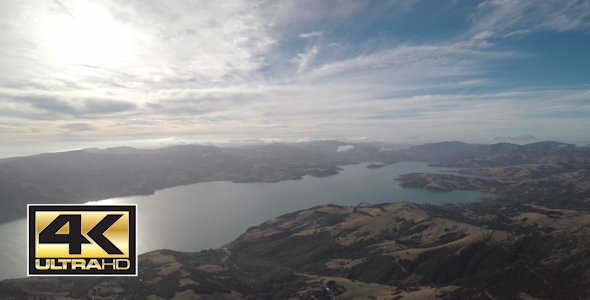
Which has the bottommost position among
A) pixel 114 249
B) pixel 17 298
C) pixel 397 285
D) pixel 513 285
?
pixel 397 285

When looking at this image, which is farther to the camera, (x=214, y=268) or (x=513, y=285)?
(x=214, y=268)

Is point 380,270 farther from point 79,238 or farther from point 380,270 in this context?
point 79,238

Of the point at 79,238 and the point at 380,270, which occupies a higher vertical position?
the point at 79,238

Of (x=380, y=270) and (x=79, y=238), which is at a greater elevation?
(x=79, y=238)

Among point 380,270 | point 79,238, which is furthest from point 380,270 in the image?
point 79,238

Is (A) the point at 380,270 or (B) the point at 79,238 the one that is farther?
(A) the point at 380,270

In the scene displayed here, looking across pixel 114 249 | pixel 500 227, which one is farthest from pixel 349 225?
pixel 114 249

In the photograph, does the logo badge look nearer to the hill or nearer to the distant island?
the hill

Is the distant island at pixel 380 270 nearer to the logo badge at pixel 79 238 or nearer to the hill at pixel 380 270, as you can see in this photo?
the hill at pixel 380 270

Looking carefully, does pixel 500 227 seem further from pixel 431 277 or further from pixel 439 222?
pixel 431 277
